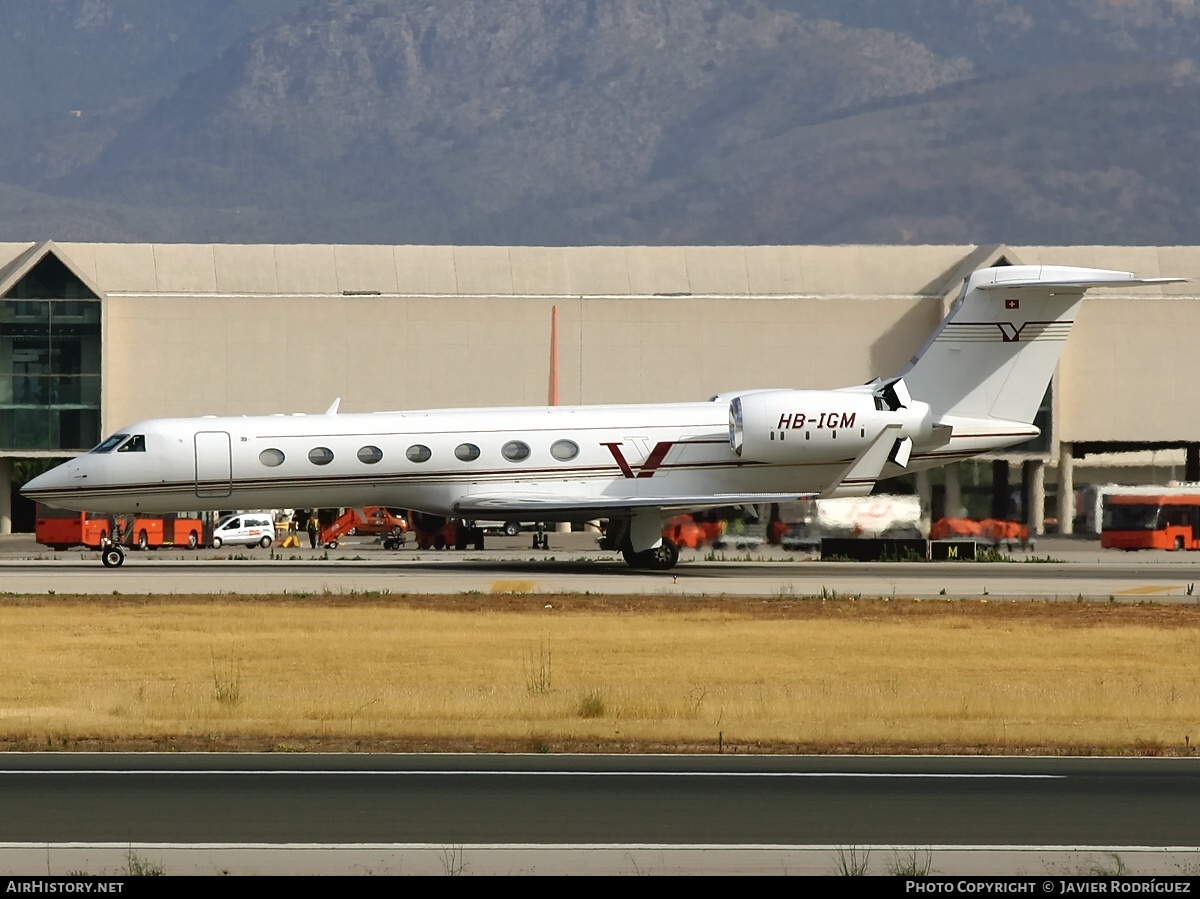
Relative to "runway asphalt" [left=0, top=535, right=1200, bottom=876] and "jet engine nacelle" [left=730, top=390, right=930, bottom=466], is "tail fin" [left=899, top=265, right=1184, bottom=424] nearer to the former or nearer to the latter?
"jet engine nacelle" [left=730, top=390, right=930, bottom=466]

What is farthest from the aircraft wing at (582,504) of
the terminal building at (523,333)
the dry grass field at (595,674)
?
the terminal building at (523,333)

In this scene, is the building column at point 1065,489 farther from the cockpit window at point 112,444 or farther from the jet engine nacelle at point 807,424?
the cockpit window at point 112,444

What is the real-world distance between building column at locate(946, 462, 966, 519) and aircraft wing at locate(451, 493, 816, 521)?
26994 millimetres

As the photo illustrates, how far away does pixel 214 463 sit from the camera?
34.8 meters

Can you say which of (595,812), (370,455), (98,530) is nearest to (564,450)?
(370,455)

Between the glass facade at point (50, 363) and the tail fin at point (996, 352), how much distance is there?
4252 cm

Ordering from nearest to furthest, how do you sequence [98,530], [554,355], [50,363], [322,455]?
[322,455] < [98,530] < [554,355] < [50,363]

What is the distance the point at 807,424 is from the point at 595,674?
52.1 ft

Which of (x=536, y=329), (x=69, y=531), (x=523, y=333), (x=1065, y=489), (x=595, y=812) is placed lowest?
(x=69, y=531)

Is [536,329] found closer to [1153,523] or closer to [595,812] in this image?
[1153,523]

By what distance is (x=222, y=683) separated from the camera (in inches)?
762

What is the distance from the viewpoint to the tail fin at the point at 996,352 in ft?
122
